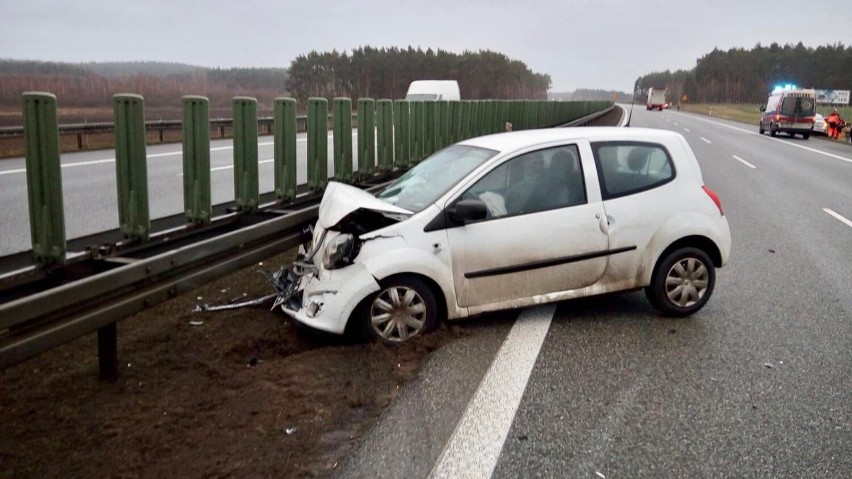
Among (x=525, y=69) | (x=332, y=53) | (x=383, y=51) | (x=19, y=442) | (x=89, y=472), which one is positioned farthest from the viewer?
(x=525, y=69)

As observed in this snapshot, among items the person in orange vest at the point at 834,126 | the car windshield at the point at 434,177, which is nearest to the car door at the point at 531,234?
the car windshield at the point at 434,177

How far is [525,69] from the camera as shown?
110188 mm

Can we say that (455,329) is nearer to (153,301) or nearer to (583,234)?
(583,234)

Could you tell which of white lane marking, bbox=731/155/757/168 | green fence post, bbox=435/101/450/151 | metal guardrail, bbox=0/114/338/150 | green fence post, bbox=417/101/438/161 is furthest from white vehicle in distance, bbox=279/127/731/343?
white lane marking, bbox=731/155/757/168

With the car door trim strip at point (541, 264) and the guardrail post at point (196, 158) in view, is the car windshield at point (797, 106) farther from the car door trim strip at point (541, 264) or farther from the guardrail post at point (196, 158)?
the guardrail post at point (196, 158)

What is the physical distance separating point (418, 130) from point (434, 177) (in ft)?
17.6

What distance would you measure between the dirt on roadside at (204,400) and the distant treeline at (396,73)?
461 cm

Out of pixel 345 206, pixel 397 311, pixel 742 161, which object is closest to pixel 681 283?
pixel 397 311

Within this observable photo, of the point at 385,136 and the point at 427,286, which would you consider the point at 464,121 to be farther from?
the point at 427,286

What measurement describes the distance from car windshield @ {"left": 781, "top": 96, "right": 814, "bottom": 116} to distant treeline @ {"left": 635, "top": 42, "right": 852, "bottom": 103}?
305ft

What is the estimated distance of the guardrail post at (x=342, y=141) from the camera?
852cm

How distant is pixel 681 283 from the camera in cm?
617

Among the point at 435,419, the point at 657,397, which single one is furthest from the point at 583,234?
the point at 435,419

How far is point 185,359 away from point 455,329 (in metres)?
1.97
